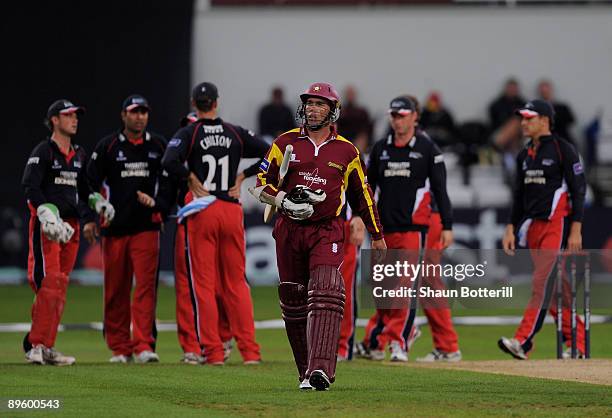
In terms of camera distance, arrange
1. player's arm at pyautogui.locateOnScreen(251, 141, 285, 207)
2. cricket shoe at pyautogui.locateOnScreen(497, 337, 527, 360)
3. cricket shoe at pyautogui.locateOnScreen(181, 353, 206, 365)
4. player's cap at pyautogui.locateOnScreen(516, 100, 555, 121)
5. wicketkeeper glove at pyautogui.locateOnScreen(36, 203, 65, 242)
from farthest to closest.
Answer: player's cap at pyautogui.locateOnScreen(516, 100, 555, 121), cricket shoe at pyautogui.locateOnScreen(497, 337, 527, 360), cricket shoe at pyautogui.locateOnScreen(181, 353, 206, 365), wicketkeeper glove at pyautogui.locateOnScreen(36, 203, 65, 242), player's arm at pyautogui.locateOnScreen(251, 141, 285, 207)

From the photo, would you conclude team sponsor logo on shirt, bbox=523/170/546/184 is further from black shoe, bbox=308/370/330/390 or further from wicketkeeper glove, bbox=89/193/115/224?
black shoe, bbox=308/370/330/390

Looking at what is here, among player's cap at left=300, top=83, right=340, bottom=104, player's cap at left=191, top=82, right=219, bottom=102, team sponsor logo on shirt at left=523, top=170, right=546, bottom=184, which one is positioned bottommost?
team sponsor logo on shirt at left=523, top=170, right=546, bottom=184

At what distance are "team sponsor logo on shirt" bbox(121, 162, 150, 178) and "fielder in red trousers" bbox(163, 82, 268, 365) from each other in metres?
0.81

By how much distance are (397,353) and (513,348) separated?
1.10m

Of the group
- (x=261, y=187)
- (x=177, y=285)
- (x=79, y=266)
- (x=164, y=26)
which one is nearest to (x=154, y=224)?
(x=177, y=285)

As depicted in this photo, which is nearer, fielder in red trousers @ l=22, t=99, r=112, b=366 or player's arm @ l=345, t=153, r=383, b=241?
player's arm @ l=345, t=153, r=383, b=241

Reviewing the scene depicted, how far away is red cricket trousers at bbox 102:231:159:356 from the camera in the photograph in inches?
562

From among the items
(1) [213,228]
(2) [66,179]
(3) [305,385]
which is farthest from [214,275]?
(3) [305,385]

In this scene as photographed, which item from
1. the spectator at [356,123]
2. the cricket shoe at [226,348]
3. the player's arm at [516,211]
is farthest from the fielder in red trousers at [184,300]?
the spectator at [356,123]

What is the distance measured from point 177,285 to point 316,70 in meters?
16.6

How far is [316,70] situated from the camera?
3039 cm

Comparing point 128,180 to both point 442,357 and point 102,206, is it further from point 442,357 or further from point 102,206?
point 442,357

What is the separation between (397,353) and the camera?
47.2 feet

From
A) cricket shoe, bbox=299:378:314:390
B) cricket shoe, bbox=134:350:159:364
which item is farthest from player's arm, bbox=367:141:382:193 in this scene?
cricket shoe, bbox=299:378:314:390
